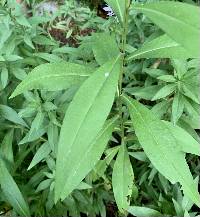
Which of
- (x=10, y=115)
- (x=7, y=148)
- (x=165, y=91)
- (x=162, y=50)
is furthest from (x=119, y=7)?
(x=7, y=148)

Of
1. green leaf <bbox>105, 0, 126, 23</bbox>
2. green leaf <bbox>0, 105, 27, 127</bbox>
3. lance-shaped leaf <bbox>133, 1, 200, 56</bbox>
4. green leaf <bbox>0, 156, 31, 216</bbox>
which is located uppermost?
lance-shaped leaf <bbox>133, 1, 200, 56</bbox>

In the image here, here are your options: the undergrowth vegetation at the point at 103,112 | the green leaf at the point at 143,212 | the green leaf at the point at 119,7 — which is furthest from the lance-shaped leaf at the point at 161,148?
the green leaf at the point at 143,212

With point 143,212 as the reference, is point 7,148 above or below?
above

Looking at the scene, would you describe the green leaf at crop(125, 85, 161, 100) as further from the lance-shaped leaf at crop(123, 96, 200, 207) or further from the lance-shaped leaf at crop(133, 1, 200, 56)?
the lance-shaped leaf at crop(133, 1, 200, 56)

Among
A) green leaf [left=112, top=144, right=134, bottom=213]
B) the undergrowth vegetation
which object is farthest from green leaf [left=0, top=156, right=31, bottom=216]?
green leaf [left=112, top=144, right=134, bottom=213]

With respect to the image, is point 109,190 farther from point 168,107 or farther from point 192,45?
point 192,45

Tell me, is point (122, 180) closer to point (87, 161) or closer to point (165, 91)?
point (87, 161)

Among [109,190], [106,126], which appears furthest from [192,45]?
[109,190]
